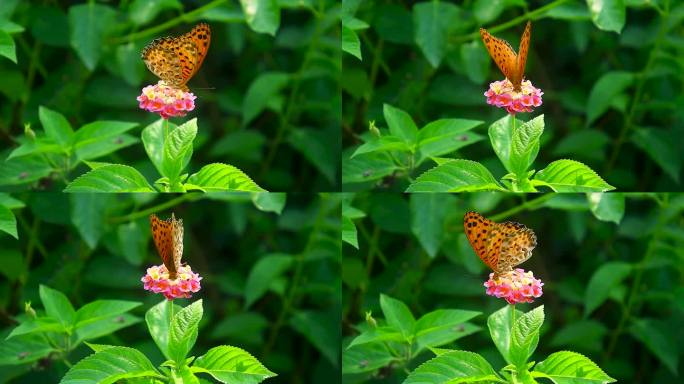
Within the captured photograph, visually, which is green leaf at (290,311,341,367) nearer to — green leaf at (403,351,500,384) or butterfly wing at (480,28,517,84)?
green leaf at (403,351,500,384)

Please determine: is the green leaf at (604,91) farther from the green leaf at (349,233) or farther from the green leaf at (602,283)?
the green leaf at (349,233)

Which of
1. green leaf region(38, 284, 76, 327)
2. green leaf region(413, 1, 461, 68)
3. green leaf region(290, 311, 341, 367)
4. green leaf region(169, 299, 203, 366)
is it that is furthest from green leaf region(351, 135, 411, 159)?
green leaf region(38, 284, 76, 327)

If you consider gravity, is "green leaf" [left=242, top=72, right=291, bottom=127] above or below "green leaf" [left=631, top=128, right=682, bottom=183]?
above

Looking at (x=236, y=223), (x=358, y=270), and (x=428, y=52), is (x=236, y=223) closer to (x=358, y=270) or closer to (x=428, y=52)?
(x=358, y=270)

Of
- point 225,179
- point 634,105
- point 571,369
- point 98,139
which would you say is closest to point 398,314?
point 571,369

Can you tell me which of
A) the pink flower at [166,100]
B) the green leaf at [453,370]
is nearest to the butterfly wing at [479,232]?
the green leaf at [453,370]

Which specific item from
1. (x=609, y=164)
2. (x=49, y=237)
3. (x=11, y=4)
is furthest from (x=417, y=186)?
(x=11, y=4)
